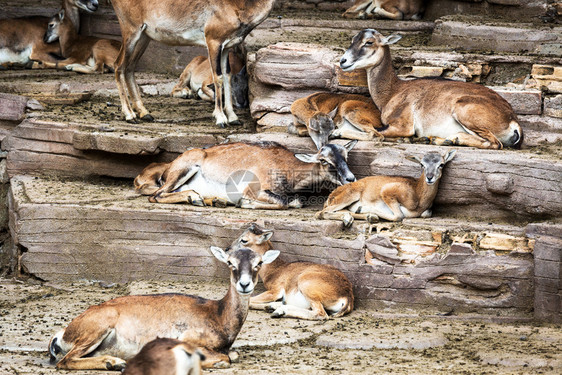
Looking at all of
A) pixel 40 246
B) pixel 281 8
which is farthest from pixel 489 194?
pixel 281 8

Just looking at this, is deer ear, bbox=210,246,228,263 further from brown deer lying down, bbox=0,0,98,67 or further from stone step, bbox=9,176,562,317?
brown deer lying down, bbox=0,0,98,67

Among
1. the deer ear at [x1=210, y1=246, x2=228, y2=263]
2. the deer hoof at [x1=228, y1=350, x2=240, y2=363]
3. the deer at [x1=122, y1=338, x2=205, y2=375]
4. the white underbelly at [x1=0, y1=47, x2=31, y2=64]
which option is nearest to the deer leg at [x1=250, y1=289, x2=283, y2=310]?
the deer ear at [x1=210, y1=246, x2=228, y2=263]

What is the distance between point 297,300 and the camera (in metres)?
8.70

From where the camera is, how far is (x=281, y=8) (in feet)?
49.6

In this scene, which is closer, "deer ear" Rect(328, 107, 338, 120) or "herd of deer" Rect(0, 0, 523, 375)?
"herd of deer" Rect(0, 0, 523, 375)

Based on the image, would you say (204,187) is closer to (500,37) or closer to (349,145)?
(349,145)

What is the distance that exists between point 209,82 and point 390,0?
9.50ft

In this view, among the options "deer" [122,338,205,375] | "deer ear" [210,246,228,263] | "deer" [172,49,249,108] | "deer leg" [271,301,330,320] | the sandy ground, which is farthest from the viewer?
"deer" [172,49,249,108]

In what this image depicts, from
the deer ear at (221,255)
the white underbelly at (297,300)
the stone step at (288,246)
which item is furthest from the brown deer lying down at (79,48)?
the deer ear at (221,255)

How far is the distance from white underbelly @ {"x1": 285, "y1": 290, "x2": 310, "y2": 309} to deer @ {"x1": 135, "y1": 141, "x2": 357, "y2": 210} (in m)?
1.60

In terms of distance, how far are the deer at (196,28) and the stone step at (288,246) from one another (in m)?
1.73

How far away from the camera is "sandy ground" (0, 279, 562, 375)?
7.18 m
